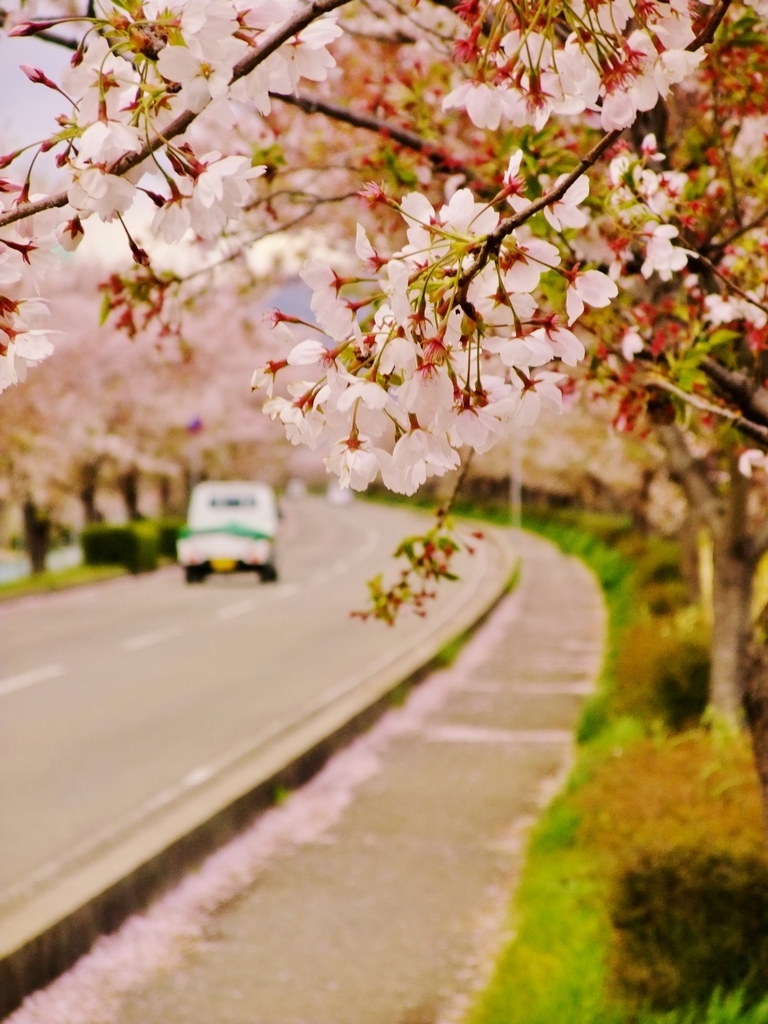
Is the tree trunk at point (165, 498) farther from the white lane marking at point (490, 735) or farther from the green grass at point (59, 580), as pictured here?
the white lane marking at point (490, 735)

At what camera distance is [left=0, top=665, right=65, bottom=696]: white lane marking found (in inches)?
469

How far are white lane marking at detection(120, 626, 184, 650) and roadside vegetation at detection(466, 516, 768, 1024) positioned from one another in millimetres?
8529

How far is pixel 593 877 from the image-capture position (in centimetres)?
546

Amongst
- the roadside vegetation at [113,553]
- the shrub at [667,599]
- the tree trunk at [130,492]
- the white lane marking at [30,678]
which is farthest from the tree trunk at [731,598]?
the tree trunk at [130,492]

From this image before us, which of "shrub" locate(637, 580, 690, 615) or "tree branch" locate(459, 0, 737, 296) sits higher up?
"tree branch" locate(459, 0, 737, 296)

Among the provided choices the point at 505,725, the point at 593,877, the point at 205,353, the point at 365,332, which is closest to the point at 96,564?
the point at 205,353

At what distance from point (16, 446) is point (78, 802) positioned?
16.0 meters

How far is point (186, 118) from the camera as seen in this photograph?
5.30ft

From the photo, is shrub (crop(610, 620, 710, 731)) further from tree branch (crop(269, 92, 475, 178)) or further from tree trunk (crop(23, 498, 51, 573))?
tree trunk (crop(23, 498, 51, 573))

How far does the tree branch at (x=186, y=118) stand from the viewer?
5.27ft

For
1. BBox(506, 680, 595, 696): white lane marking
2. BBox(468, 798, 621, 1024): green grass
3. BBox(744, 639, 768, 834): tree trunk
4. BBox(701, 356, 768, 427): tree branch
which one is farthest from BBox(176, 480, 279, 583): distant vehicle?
BBox(701, 356, 768, 427): tree branch

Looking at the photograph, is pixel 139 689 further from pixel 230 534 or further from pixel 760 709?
pixel 230 534

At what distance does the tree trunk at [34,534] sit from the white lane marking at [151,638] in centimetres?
1051

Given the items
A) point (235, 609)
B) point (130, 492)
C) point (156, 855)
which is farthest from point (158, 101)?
point (130, 492)
